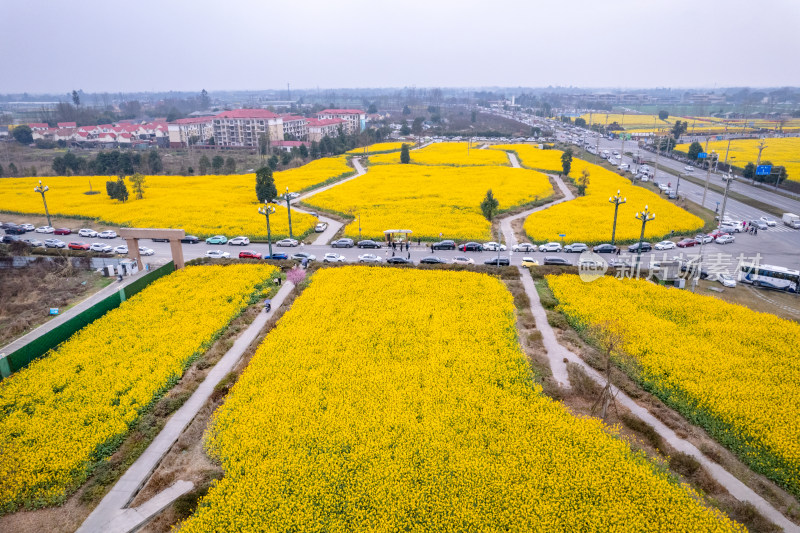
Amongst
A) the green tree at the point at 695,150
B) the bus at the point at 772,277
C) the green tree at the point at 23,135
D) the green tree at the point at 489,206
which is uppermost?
the green tree at the point at 23,135

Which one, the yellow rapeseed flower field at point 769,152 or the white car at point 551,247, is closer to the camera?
the white car at point 551,247

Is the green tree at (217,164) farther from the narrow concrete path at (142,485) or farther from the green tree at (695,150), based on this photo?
the green tree at (695,150)

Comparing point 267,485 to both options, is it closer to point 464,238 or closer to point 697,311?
point 697,311

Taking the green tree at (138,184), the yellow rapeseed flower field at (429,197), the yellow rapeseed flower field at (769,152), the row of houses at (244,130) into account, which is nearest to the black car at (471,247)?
the yellow rapeseed flower field at (429,197)

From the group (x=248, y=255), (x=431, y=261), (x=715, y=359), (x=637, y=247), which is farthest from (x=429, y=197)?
(x=715, y=359)

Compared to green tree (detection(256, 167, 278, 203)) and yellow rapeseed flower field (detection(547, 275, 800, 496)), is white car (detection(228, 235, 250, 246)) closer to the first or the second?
green tree (detection(256, 167, 278, 203))

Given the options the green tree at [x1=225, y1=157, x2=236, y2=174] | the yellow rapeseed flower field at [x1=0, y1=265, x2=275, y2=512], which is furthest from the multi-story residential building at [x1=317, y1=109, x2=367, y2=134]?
the yellow rapeseed flower field at [x1=0, y1=265, x2=275, y2=512]
